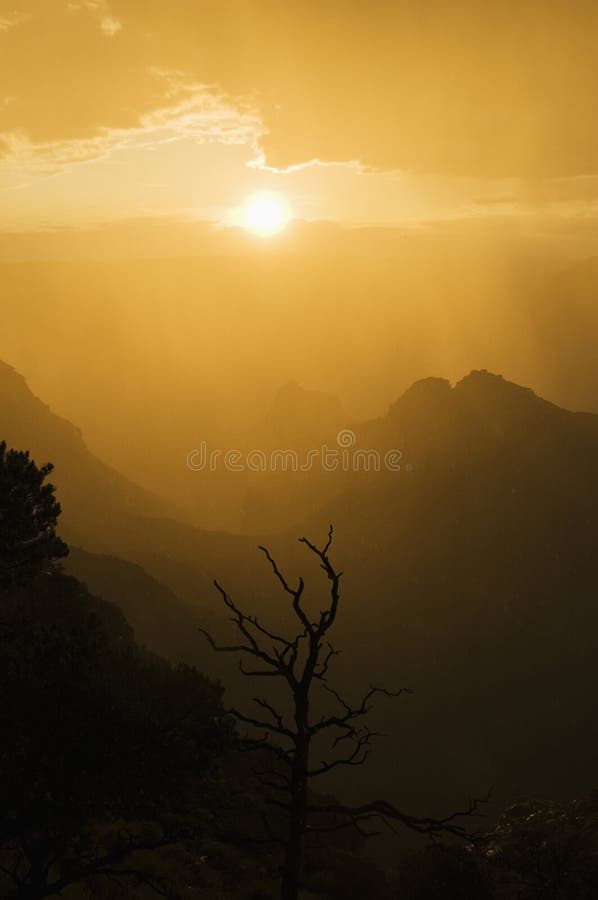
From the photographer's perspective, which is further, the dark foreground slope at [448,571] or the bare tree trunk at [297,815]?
the dark foreground slope at [448,571]

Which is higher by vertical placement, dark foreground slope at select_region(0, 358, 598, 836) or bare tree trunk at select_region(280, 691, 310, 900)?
dark foreground slope at select_region(0, 358, 598, 836)

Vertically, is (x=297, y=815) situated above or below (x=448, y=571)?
below

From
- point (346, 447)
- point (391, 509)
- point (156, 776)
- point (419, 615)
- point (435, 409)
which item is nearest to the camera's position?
point (156, 776)

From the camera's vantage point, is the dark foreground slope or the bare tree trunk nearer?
the bare tree trunk

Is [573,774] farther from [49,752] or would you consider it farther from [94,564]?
[49,752]

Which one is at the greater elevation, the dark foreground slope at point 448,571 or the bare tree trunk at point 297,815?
the dark foreground slope at point 448,571

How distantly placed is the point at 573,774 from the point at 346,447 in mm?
106962

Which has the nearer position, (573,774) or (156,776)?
(156,776)

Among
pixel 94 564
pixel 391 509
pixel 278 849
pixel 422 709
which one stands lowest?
pixel 278 849

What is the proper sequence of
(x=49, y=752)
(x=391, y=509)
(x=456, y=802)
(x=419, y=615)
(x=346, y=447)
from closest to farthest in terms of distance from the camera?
(x=49, y=752)
(x=456, y=802)
(x=419, y=615)
(x=391, y=509)
(x=346, y=447)

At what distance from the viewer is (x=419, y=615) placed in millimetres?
112938

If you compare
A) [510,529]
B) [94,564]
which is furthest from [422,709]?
[94,564]

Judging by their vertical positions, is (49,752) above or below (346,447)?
below

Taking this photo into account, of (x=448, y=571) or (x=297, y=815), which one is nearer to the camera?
(x=297, y=815)
